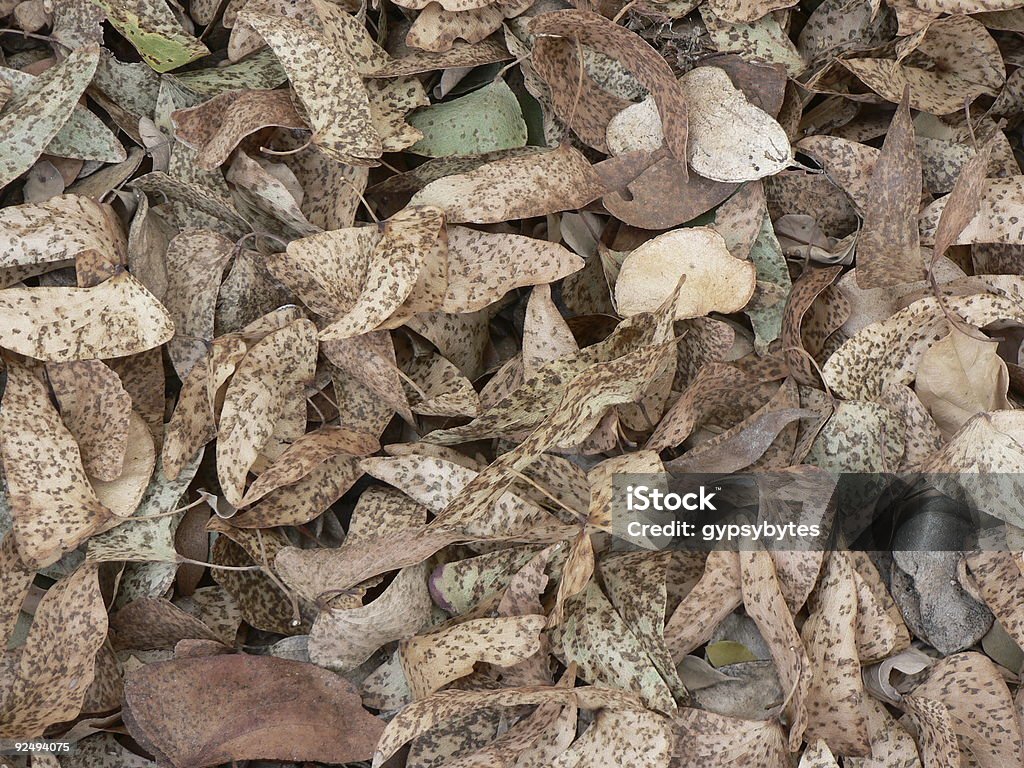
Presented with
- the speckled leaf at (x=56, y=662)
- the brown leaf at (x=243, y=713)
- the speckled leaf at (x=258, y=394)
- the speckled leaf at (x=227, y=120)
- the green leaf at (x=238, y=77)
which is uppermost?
the green leaf at (x=238, y=77)

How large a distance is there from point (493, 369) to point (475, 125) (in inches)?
7.1

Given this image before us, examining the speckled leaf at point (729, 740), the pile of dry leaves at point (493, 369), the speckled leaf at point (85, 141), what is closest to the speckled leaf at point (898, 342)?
the pile of dry leaves at point (493, 369)

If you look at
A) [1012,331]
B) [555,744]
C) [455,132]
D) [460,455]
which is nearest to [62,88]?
[455,132]

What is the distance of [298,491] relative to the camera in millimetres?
709

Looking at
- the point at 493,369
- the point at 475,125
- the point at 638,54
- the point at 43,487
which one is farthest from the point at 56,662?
the point at 638,54

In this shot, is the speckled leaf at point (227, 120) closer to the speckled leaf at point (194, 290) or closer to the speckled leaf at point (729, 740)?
the speckled leaf at point (194, 290)

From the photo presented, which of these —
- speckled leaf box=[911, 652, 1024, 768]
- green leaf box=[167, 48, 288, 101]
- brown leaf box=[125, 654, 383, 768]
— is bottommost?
speckled leaf box=[911, 652, 1024, 768]

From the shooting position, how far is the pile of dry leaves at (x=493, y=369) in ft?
2.20

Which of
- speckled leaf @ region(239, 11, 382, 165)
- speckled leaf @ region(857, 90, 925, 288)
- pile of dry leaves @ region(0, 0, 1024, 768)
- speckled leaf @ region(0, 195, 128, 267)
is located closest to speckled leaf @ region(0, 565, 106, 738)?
pile of dry leaves @ region(0, 0, 1024, 768)

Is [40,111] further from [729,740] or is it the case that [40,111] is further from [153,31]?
[729,740]

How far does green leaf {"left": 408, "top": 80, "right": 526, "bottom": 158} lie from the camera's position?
75 centimetres

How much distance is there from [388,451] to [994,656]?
0.45 meters

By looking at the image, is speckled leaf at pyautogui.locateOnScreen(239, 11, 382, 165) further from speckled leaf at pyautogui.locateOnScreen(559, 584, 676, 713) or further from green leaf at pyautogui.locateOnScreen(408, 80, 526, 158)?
speckled leaf at pyautogui.locateOnScreen(559, 584, 676, 713)

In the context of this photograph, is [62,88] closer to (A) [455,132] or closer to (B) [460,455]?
(A) [455,132]
